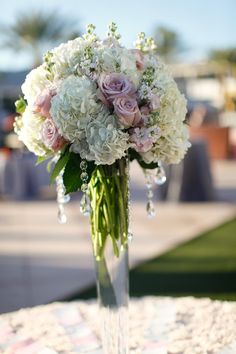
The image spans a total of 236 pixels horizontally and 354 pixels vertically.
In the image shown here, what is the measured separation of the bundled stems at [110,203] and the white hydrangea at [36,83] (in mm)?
233

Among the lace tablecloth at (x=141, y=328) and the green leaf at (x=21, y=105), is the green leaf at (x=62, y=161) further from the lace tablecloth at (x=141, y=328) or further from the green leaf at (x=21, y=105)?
the lace tablecloth at (x=141, y=328)

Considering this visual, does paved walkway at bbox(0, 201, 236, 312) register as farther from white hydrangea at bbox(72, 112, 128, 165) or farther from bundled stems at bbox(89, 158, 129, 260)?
white hydrangea at bbox(72, 112, 128, 165)

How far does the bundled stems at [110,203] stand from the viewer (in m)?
1.35

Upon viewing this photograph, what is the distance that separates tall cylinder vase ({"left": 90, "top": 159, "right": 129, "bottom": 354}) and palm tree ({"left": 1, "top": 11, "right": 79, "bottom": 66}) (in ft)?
108

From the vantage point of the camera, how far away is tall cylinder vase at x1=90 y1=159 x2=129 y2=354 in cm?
136

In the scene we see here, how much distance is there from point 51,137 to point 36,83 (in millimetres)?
156

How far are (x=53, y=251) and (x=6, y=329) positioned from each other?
3435mm

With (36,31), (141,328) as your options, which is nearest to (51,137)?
(141,328)

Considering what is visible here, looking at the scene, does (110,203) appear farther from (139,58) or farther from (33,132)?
(139,58)

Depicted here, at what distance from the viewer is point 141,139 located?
1290 mm

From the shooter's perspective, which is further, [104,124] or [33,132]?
[33,132]

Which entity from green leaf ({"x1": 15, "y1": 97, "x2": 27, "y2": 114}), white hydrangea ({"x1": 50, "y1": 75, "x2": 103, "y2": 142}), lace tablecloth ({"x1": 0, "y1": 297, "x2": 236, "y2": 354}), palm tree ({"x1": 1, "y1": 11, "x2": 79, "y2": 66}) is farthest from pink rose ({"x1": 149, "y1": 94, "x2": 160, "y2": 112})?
palm tree ({"x1": 1, "y1": 11, "x2": 79, "y2": 66})

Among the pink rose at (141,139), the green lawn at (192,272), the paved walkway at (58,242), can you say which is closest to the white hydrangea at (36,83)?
the pink rose at (141,139)

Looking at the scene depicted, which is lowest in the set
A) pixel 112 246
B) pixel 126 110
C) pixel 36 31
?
pixel 112 246
